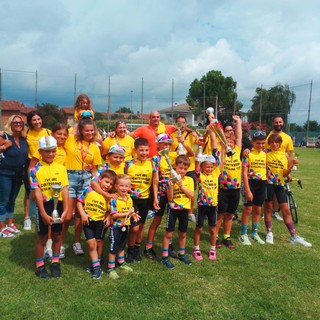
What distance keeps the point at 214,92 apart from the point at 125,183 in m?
53.7

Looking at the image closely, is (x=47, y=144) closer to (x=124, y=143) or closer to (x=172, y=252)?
(x=124, y=143)

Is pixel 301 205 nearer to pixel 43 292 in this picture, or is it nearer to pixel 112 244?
pixel 112 244

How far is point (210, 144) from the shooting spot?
540cm

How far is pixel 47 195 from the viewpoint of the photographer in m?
4.01

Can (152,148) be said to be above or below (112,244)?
above

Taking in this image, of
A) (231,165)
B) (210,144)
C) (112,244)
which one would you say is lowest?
(112,244)

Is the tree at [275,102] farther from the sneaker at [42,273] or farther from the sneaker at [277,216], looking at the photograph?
the sneaker at [42,273]

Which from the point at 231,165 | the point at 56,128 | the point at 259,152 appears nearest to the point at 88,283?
the point at 56,128

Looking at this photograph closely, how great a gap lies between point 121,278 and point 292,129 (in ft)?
208

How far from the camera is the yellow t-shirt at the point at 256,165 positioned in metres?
5.47

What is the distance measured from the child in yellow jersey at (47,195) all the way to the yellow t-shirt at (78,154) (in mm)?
406

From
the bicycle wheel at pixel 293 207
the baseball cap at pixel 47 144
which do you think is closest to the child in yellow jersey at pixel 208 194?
the baseball cap at pixel 47 144

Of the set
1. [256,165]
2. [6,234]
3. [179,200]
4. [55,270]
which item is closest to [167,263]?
[179,200]

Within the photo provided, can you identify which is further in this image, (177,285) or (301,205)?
(301,205)
